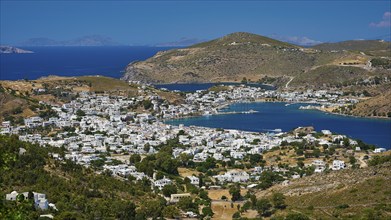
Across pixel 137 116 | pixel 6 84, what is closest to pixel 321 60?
pixel 137 116

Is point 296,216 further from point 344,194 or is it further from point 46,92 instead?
point 46,92

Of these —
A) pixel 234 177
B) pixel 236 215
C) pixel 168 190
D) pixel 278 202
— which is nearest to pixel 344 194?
pixel 278 202

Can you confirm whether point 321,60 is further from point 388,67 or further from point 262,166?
point 262,166

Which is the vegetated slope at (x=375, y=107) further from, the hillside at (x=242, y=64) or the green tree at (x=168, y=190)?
the green tree at (x=168, y=190)

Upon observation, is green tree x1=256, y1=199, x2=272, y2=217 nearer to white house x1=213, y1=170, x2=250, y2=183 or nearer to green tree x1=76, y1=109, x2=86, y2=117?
white house x1=213, y1=170, x2=250, y2=183

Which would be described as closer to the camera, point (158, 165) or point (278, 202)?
point (278, 202)
